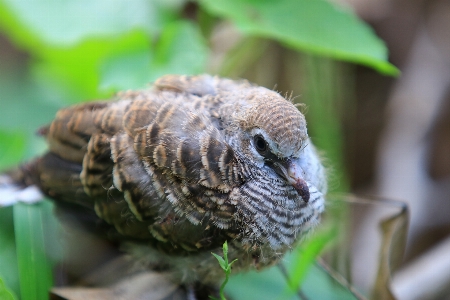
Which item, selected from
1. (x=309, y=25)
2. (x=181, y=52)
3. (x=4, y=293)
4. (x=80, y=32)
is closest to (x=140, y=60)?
(x=181, y=52)

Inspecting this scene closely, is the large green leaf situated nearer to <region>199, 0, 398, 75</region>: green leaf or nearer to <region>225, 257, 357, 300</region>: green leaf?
<region>199, 0, 398, 75</region>: green leaf

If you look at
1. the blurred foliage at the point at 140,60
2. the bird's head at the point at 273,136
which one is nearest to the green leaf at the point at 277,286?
the blurred foliage at the point at 140,60

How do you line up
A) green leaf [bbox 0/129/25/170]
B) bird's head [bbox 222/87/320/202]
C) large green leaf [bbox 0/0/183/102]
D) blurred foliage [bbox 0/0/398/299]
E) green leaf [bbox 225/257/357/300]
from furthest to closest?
1. large green leaf [bbox 0/0/183/102]
2. green leaf [bbox 0/129/25/170]
3. green leaf [bbox 225/257/357/300]
4. blurred foliage [bbox 0/0/398/299]
5. bird's head [bbox 222/87/320/202]

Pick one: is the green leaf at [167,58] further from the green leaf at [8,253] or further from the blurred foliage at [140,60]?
the green leaf at [8,253]

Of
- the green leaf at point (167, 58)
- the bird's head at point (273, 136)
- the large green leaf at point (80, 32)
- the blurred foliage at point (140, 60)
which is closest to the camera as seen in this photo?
the bird's head at point (273, 136)

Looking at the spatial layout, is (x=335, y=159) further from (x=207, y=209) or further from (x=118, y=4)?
(x=118, y=4)

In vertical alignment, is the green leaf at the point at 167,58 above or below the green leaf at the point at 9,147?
above

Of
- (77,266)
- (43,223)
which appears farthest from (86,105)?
(77,266)

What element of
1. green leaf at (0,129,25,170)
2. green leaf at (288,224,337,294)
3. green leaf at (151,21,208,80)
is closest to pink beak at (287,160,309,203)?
green leaf at (288,224,337,294)

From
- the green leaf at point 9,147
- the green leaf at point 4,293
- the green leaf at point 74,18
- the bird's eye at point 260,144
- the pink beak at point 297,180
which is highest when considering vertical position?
the green leaf at point 74,18
